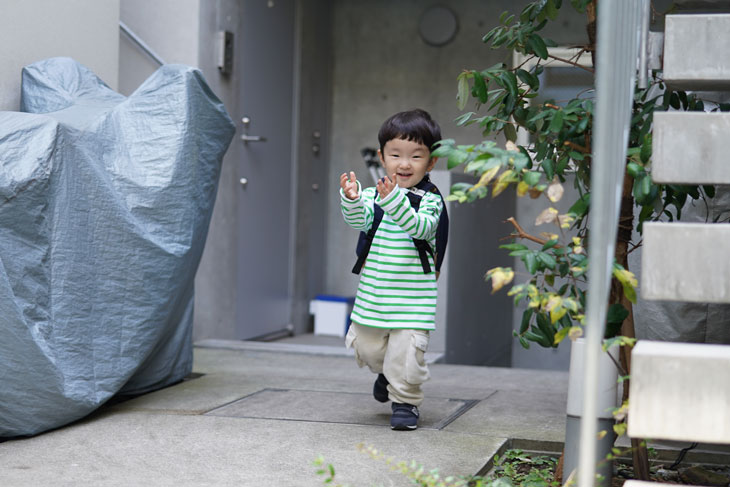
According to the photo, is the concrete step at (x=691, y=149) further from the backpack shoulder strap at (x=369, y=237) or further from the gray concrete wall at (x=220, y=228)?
the gray concrete wall at (x=220, y=228)

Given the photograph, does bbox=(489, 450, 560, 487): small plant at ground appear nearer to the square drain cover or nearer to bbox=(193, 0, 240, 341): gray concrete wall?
the square drain cover

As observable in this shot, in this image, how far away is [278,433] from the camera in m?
2.28

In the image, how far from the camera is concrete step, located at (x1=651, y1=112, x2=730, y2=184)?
157cm

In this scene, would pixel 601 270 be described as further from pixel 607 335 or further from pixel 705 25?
pixel 705 25

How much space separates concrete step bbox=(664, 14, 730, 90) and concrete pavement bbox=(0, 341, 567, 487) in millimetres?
947

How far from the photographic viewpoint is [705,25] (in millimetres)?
1717

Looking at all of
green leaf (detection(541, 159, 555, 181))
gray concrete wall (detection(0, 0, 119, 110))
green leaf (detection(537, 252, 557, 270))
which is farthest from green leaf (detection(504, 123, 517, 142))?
gray concrete wall (detection(0, 0, 119, 110))

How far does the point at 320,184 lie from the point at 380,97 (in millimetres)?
689

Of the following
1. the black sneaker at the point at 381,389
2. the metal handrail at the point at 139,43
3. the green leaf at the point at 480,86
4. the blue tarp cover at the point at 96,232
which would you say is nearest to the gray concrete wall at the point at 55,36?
the blue tarp cover at the point at 96,232

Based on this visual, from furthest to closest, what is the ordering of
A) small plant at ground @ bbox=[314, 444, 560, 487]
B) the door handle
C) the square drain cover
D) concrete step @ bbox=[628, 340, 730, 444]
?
the door handle → the square drain cover → small plant at ground @ bbox=[314, 444, 560, 487] → concrete step @ bbox=[628, 340, 730, 444]

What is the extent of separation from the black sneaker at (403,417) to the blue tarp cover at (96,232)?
29.8 inches

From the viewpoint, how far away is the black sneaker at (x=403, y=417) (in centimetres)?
233

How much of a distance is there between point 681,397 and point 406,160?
1.18 metres

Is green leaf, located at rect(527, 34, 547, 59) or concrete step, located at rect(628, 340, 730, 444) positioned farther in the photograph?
green leaf, located at rect(527, 34, 547, 59)
